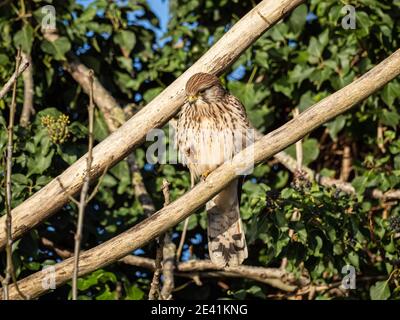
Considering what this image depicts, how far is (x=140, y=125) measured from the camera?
13.7ft

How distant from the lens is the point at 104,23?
5.94 meters

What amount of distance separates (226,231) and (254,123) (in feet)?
3.65

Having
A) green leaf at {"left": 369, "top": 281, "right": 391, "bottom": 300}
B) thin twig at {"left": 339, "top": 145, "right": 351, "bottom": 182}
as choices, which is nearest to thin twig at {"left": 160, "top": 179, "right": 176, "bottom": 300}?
green leaf at {"left": 369, "top": 281, "right": 391, "bottom": 300}

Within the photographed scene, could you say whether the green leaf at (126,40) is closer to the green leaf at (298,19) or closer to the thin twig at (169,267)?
the green leaf at (298,19)

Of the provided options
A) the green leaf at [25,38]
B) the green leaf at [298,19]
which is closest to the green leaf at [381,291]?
the green leaf at [298,19]

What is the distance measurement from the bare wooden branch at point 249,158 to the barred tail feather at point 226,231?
1.01 meters

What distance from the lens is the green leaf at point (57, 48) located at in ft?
18.2

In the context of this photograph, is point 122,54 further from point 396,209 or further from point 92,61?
point 396,209

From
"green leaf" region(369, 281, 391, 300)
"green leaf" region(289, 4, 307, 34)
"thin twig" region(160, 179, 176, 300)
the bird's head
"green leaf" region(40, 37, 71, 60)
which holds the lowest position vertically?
"green leaf" region(369, 281, 391, 300)

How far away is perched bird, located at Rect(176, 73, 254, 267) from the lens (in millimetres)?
4770

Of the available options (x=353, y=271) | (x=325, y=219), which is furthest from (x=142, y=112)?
(x=353, y=271)

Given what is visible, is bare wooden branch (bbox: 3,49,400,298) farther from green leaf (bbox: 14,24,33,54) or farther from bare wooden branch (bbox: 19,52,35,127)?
green leaf (bbox: 14,24,33,54)

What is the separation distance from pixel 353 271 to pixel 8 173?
2.61 meters

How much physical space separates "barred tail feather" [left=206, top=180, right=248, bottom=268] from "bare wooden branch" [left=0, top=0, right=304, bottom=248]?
74 cm
